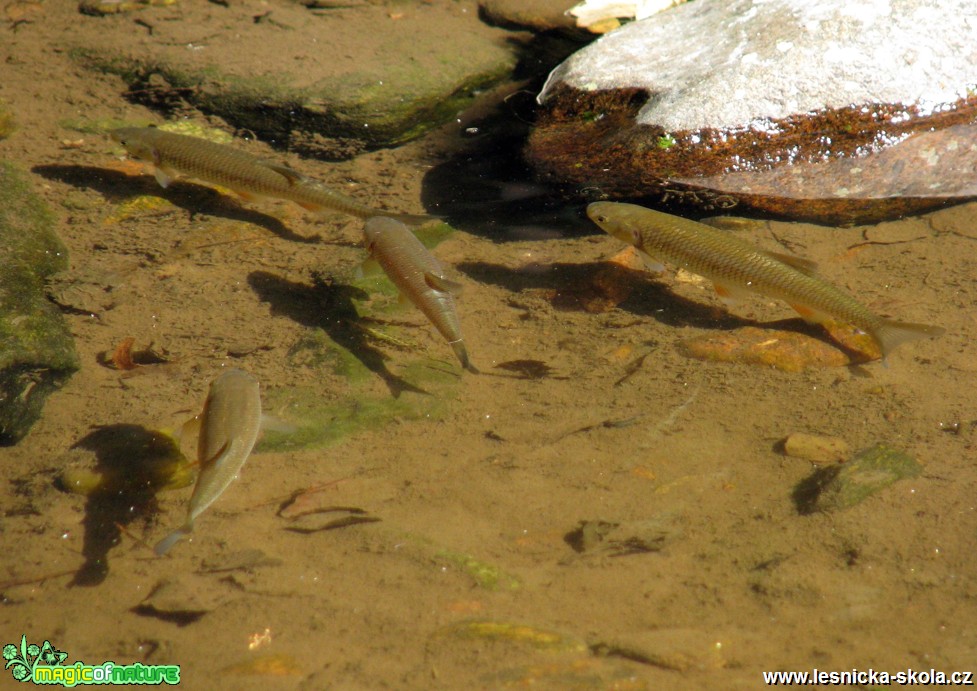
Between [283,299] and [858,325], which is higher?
[858,325]

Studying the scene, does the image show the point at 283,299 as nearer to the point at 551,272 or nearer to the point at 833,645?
the point at 551,272

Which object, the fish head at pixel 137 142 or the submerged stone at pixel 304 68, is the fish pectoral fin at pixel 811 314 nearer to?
the submerged stone at pixel 304 68

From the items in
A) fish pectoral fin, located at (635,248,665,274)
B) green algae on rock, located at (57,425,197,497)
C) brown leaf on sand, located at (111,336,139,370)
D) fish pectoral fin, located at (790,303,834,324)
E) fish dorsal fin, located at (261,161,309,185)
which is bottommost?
green algae on rock, located at (57,425,197,497)

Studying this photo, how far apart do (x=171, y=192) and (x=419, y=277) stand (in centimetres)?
304

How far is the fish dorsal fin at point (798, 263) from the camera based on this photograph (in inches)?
189

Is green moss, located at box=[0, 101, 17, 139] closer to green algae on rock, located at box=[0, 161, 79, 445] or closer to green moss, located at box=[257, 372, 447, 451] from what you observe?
green algae on rock, located at box=[0, 161, 79, 445]

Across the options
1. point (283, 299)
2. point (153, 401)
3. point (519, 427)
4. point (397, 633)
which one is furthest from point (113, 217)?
point (397, 633)

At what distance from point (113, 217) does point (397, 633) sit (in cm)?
441

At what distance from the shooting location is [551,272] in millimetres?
5594

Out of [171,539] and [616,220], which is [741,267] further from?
[171,539]

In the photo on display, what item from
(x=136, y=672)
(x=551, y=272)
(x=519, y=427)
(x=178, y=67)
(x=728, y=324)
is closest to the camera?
(x=136, y=672)

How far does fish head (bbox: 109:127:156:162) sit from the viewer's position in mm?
6039

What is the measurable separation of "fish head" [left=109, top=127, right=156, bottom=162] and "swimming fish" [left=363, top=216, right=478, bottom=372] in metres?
2.40

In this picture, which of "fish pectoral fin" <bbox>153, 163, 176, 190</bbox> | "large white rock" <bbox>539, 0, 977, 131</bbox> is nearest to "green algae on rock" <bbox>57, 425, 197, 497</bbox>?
"fish pectoral fin" <bbox>153, 163, 176, 190</bbox>
